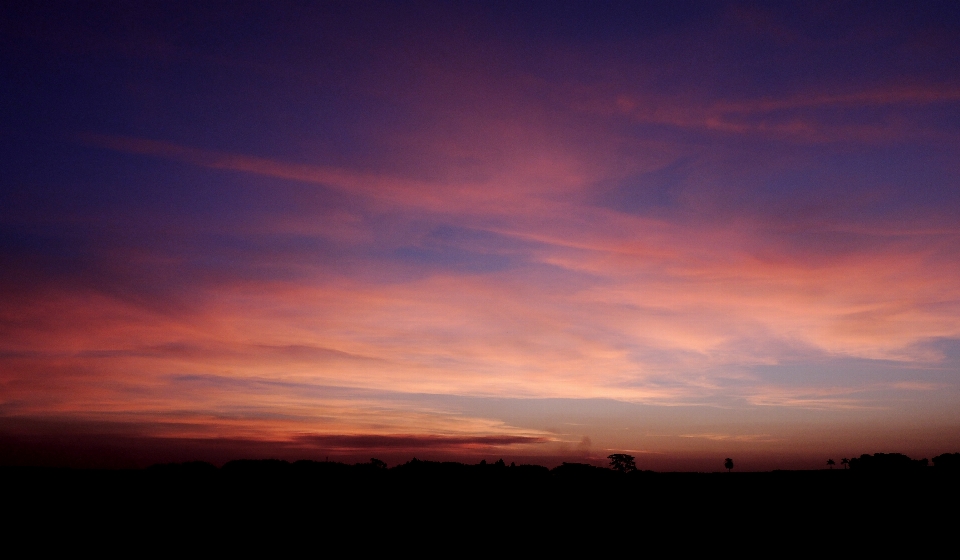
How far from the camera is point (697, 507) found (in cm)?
5203

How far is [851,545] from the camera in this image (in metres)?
39.1

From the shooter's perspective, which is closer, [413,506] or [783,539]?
[783,539]

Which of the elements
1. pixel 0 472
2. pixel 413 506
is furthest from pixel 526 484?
pixel 0 472

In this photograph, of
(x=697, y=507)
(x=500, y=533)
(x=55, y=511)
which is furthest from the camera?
(x=697, y=507)

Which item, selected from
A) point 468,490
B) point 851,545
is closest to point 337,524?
point 468,490

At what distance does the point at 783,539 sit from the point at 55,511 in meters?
54.9

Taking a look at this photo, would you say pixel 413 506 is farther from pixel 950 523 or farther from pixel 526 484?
pixel 950 523

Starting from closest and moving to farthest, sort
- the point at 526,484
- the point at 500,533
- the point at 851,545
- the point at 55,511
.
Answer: the point at 851,545, the point at 500,533, the point at 55,511, the point at 526,484

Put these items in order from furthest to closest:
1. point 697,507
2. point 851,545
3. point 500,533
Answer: point 697,507 < point 500,533 < point 851,545

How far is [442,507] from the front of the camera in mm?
48219

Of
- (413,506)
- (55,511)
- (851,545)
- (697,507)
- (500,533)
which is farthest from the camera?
(697,507)

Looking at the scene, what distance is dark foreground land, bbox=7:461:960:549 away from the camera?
4128 cm

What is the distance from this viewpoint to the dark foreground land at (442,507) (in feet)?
135

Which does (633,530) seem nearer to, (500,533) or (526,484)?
(500,533)
